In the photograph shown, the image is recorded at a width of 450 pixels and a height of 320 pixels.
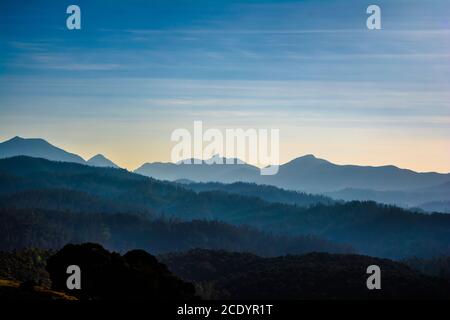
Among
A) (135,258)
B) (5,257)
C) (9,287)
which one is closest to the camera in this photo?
(9,287)

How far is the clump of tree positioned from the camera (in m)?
95.5

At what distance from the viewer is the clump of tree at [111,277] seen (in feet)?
313

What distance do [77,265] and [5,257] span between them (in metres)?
105

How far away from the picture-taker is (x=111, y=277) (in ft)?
320

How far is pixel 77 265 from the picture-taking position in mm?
97062
